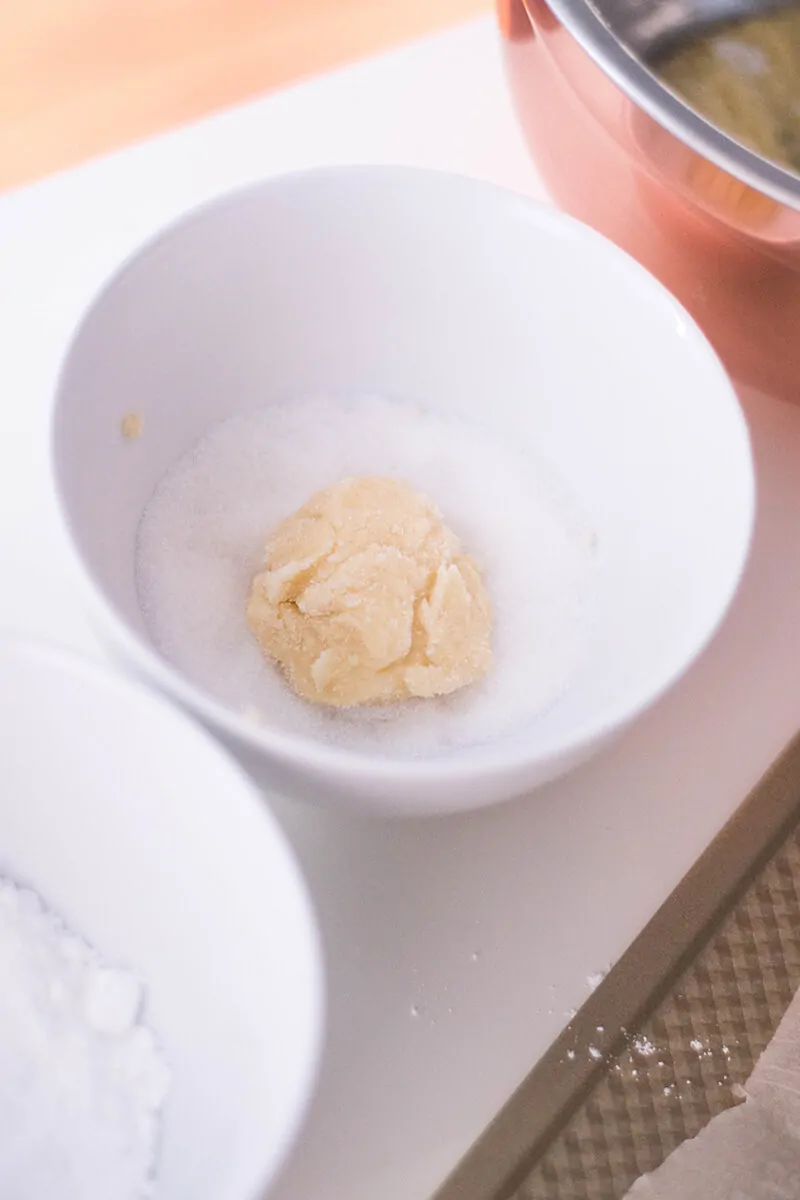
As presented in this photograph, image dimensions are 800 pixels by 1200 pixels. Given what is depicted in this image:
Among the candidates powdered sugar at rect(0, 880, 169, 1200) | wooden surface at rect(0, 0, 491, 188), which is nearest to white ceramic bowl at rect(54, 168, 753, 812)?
powdered sugar at rect(0, 880, 169, 1200)

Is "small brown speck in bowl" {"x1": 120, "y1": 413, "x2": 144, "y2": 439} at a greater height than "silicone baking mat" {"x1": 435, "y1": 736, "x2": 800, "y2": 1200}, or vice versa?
"small brown speck in bowl" {"x1": 120, "y1": 413, "x2": 144, "y2": 439}

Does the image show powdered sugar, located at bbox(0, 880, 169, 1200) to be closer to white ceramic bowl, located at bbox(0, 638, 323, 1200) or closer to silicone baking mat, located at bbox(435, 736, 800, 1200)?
white ceramic bowl, located at bbox(0, 638, 323, 1200)

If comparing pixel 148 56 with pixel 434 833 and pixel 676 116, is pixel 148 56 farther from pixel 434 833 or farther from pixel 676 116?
pixel 434 833

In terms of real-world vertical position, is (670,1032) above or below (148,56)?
below

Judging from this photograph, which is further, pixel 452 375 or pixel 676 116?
pixel 452 375

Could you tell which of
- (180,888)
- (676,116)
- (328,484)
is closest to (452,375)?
(328,484)
